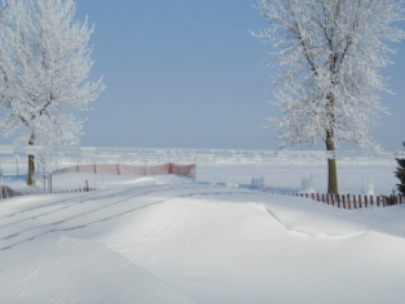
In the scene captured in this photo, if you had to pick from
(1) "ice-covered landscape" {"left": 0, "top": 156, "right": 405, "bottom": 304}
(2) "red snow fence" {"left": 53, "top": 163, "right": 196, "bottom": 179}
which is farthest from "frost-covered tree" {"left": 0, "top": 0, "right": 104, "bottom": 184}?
(1) "ice-covered landscape" {"left": 0, "top": 156, "right": 405, "bottom": 304}

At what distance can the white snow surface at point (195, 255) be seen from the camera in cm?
405

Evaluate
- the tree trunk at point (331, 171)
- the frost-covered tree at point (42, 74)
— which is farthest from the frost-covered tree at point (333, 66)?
the frost-covered tree at point (42, 74)

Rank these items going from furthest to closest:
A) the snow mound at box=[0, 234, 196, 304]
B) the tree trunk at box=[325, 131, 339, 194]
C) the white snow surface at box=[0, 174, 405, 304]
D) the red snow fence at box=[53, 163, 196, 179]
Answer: the red snow fence at box=[53, 163, 196, 179] → the tree trunk at box=[325, 131, 339, 194] → the white snow surface at box=[0, 174, 405, 304] → the snow mound at box=[0, 234, 196, 304]

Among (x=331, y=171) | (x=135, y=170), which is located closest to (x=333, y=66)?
(x=331, y=171)

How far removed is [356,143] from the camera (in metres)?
18.7

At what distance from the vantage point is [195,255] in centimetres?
474

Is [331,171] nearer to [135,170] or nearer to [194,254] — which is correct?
[135,170]

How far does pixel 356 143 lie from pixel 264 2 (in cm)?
768

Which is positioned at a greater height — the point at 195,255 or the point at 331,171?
the point at 331,171

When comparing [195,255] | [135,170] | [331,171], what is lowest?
[135,170]

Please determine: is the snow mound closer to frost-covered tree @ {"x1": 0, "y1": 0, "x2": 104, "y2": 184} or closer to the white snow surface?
the white snow surface

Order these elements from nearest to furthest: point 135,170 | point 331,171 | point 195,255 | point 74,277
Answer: point 74,277 < point 195,255 < point 331,171 < point 135,170

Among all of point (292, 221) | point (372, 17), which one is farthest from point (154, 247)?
point (372, 17)

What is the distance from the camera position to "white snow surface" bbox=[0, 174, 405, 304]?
4047mm
